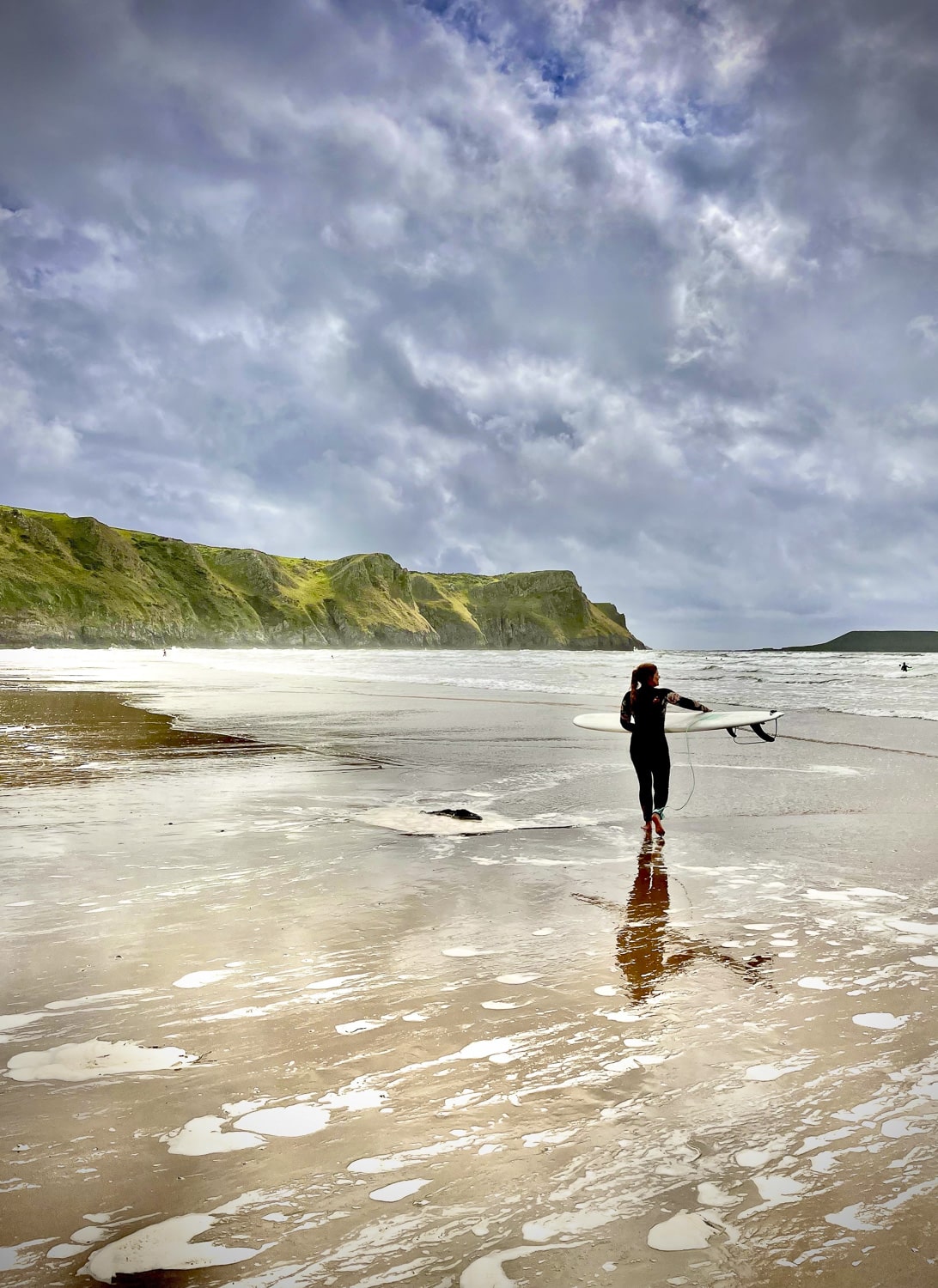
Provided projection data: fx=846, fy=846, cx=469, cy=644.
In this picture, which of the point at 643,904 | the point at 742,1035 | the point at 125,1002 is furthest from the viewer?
the point at 643,904

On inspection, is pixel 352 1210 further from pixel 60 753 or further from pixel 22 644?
pixel 22 644

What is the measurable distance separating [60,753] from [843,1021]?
13335 mm

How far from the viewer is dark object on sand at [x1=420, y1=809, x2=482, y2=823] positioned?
9281mm

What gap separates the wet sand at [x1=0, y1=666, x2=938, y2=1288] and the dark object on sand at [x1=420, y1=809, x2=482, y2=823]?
0.72m

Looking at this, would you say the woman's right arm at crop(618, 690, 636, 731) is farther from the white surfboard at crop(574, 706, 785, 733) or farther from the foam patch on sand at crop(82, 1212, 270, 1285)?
the foam patch on sand at crop(82, 1212, 270, 1285)

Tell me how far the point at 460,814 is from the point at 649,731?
229 cm

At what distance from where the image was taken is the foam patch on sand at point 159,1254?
248 centimetres

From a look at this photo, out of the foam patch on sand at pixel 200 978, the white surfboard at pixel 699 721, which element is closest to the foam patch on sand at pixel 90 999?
the foam patch on sand at pixel 200 978

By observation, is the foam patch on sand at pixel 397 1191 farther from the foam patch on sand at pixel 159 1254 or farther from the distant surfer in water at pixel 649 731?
the distant surfer in water at pixel 649 731

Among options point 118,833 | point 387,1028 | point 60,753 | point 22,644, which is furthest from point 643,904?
point 22,644

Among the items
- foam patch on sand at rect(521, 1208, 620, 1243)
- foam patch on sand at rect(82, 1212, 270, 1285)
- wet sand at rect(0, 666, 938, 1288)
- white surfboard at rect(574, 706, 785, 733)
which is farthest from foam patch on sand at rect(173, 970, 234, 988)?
white surfboard at rect(574, 706, 785, 733)

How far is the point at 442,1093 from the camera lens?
3.45 meters

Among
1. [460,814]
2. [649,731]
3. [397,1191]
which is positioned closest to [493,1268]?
[397,1191]

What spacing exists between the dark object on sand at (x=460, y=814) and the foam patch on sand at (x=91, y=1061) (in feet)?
18.3
